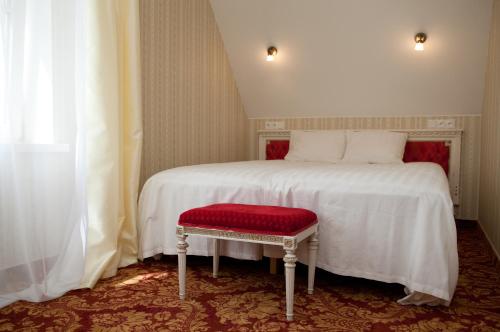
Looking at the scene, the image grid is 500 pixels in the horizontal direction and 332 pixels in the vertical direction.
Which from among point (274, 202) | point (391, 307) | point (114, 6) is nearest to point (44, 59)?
point (114, 6)

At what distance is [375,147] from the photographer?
3.85m

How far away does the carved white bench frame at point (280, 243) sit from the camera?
1.79 metres

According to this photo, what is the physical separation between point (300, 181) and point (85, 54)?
1.41 metres

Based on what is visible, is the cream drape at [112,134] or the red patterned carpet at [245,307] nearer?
the red patterned carpet at [245,307]

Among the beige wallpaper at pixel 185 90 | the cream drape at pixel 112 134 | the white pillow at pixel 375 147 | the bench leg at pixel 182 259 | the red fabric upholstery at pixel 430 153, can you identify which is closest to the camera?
the bench leg at pixel 182 259

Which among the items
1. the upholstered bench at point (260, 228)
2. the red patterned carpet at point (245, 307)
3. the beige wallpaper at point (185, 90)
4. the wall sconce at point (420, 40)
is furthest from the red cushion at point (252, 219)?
the wall sconce at point (420, 40)

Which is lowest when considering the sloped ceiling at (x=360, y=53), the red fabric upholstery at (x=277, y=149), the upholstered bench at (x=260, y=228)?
the upholstered bench at (x=260, y=228)

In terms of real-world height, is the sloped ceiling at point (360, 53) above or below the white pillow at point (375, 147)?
above

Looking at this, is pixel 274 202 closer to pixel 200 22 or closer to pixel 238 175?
pixel 238 175

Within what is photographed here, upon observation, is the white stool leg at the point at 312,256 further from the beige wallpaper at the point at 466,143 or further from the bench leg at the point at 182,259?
the beige wallpaper at the point at 466,143

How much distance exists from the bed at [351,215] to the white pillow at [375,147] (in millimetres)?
1406

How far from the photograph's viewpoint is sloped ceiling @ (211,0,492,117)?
3584 mm

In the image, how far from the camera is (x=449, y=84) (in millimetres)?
3879

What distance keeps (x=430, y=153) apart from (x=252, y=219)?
272 cm
